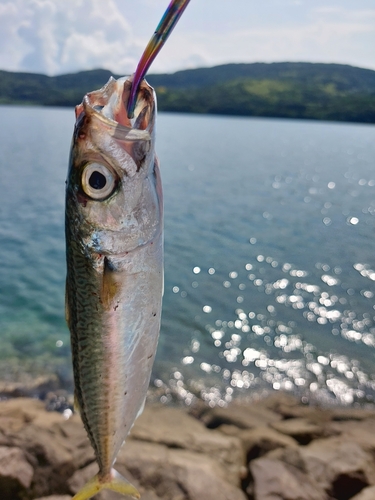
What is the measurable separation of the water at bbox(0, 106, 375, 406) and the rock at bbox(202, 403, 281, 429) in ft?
1.73

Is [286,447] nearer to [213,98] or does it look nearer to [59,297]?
[59,297]

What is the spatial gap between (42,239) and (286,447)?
48.1 feet

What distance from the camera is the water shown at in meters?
11.0

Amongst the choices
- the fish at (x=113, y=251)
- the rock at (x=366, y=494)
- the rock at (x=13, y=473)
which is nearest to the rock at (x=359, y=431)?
the rock at (x=366, y=494)

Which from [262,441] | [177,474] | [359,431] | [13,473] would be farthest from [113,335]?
[359,431]

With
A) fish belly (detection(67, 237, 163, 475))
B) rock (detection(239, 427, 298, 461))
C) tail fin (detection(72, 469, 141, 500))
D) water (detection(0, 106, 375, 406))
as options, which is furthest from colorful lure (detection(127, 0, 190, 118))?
water (detection(0, 106, 375, 406))

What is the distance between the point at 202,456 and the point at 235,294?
7.94 metres

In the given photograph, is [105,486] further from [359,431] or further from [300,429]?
[359,431]

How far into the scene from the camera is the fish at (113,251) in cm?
245

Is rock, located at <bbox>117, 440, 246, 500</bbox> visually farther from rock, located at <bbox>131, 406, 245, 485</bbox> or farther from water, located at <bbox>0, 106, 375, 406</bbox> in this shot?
water, located at <bbox>0, 106, 375, 406</bbox>

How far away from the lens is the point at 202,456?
24.6ft

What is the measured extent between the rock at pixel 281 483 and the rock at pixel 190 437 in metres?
0.38

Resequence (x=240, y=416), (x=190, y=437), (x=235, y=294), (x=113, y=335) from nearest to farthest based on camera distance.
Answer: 1. (x=113, y=335)
2. (x=190, y=437)
3. (x=240, y=416)
4. (x=235, y=294)

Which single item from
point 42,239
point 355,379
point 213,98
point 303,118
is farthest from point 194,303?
point 213,98
